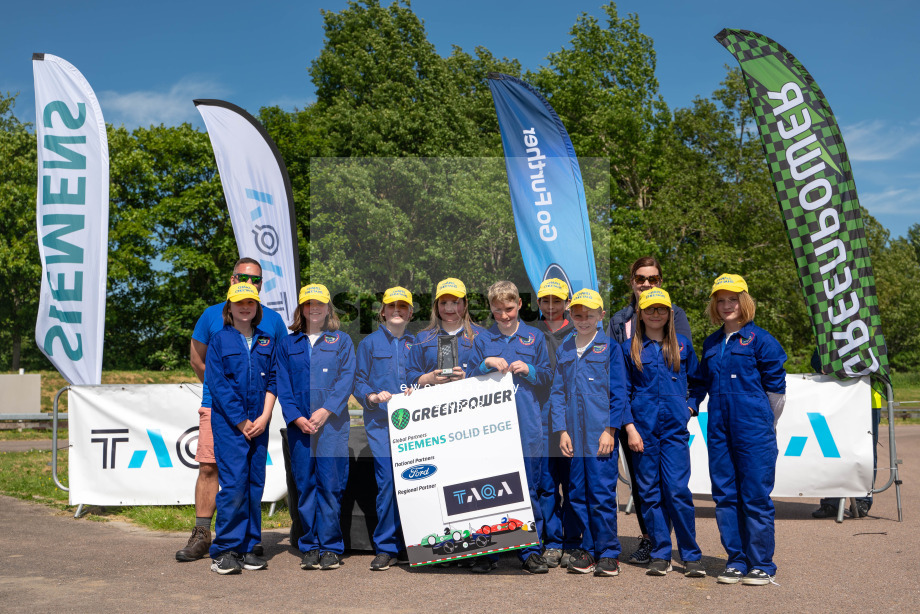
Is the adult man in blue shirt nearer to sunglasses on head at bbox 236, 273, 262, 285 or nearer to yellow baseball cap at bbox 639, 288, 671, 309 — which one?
sunglasses on head at bbox 236, 273, 262, 285

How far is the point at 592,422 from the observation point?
5.51m

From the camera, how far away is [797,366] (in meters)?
24.8

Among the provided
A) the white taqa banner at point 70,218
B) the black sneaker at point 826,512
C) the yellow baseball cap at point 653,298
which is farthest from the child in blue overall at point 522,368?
the white taqa banner at point 70,218

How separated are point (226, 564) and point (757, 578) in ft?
12.5

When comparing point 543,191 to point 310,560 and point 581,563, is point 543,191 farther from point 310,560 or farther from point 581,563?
point 310,560

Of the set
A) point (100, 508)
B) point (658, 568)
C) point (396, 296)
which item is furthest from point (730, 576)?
point (100, 508)

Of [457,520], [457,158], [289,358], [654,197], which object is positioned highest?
[457,158]

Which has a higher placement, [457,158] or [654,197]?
[457,158]

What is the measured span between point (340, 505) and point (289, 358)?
1256mm

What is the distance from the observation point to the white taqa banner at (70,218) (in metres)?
8.27

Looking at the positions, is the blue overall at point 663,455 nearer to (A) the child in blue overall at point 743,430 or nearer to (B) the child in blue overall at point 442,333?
(A) the child in blue overall at point 743,430

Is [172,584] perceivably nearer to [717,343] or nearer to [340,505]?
[340,505]

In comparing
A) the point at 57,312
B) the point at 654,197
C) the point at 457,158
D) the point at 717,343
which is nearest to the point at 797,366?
the point at 654,197

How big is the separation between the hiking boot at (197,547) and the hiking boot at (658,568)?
3.52 m
